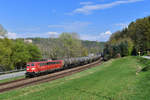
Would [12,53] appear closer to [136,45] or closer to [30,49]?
[30,49]

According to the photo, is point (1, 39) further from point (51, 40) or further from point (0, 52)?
point (51, 40)

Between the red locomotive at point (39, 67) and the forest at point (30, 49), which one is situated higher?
the forest at point (30, 49)

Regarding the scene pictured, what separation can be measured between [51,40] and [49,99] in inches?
2929

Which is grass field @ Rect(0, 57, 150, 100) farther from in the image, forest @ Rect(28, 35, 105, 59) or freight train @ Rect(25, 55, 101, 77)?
forest @ Rect(28, 35, 105, 59)

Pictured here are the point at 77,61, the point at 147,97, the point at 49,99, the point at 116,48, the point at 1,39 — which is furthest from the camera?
the point at 116,48

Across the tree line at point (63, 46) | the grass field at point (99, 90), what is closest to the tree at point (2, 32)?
the tree line at point (63, 46)

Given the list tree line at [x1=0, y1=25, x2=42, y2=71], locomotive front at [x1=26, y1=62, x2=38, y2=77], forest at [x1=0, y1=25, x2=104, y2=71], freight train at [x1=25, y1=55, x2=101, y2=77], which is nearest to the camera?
locomotive front at [x1=26, y1=62, x2=38, y2=77]

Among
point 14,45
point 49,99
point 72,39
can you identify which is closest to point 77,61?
point 14,45

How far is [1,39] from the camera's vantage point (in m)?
46.7

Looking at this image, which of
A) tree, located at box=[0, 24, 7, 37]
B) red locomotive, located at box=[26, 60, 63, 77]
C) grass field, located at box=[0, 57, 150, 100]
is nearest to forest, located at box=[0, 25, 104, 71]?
tree, located at box=[0, 24, 7, 37]

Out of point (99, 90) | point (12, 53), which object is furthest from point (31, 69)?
point (12, 53)

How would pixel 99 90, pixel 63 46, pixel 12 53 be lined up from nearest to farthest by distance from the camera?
pixel 99 90, pixel 12 53, pixel 63 46

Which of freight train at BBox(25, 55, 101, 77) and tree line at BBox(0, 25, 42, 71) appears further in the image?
tree line at BBox(0, 25, 42, 71)

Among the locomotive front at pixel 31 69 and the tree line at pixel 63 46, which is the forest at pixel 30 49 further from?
the locomotive front at pixel 31 69
